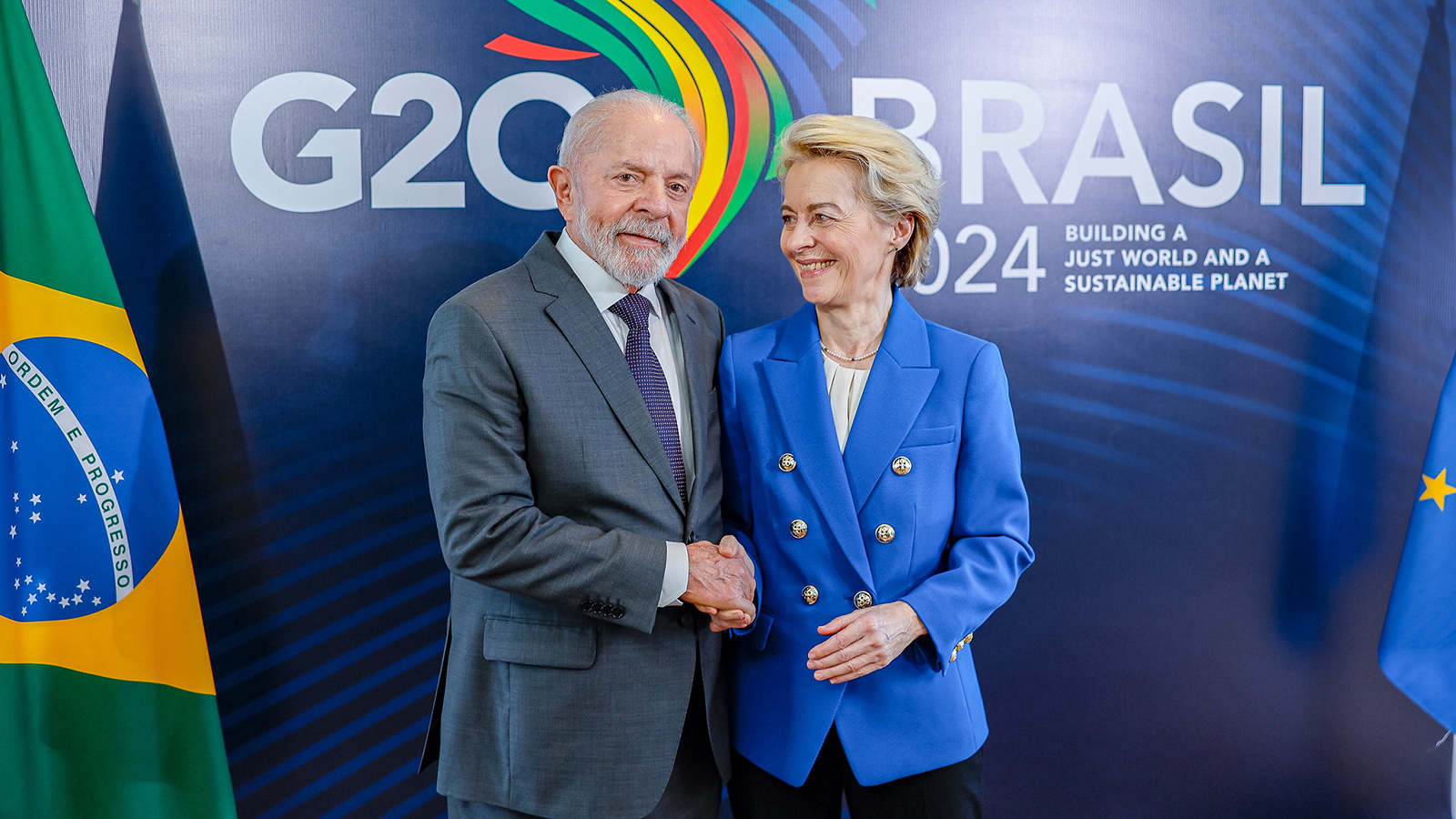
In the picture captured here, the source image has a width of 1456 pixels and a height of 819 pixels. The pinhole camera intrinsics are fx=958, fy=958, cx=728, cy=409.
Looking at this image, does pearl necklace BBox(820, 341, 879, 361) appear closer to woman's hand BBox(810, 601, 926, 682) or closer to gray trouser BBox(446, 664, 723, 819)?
woman's hand BBox(810, 601, 926, 682)

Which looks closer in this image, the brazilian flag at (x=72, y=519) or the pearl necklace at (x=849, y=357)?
the pearl necklace at (x=849, y=357)

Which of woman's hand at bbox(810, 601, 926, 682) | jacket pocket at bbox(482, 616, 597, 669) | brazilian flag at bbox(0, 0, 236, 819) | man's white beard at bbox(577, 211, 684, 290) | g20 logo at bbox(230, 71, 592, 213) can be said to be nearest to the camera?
woman's hand at bbox(810, 601, 926, 682)

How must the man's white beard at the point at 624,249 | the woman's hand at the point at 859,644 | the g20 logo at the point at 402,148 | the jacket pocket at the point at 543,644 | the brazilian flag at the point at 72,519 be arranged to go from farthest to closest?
the g20 logo at the point at 402,148 < the brazilian flag at the point at 72,519 < the man's white beard at the point at 624,249 < the jacket pocket at the point at 543,644 < the woman's hand at the point at 859,644

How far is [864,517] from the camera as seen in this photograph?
5.59ft

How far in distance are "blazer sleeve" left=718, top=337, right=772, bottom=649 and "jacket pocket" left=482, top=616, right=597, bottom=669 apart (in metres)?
0.28

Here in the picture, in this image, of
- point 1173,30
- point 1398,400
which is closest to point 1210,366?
point 1398,400

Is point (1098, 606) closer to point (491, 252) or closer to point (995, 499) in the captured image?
point (995, 499)

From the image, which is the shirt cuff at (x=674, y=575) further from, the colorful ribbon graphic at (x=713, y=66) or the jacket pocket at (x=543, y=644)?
the colorful ribbon graphic at (x=713, y=66)

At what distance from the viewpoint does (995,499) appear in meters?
1.73

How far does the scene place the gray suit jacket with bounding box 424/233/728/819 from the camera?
1615 mm

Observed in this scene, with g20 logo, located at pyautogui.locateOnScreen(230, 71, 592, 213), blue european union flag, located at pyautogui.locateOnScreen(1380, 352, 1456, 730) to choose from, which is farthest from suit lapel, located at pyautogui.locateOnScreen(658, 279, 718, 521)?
blue european union flag, located at pyautogui.locateOnScreen(1380, 352, 1456, 730)

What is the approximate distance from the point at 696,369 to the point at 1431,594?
2146 millimetres

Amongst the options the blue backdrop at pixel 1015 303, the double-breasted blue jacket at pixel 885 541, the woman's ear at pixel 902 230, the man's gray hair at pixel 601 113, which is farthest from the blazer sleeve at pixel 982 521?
the blue backdrop at pixel 1015 303

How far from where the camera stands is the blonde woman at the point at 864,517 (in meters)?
1.68
